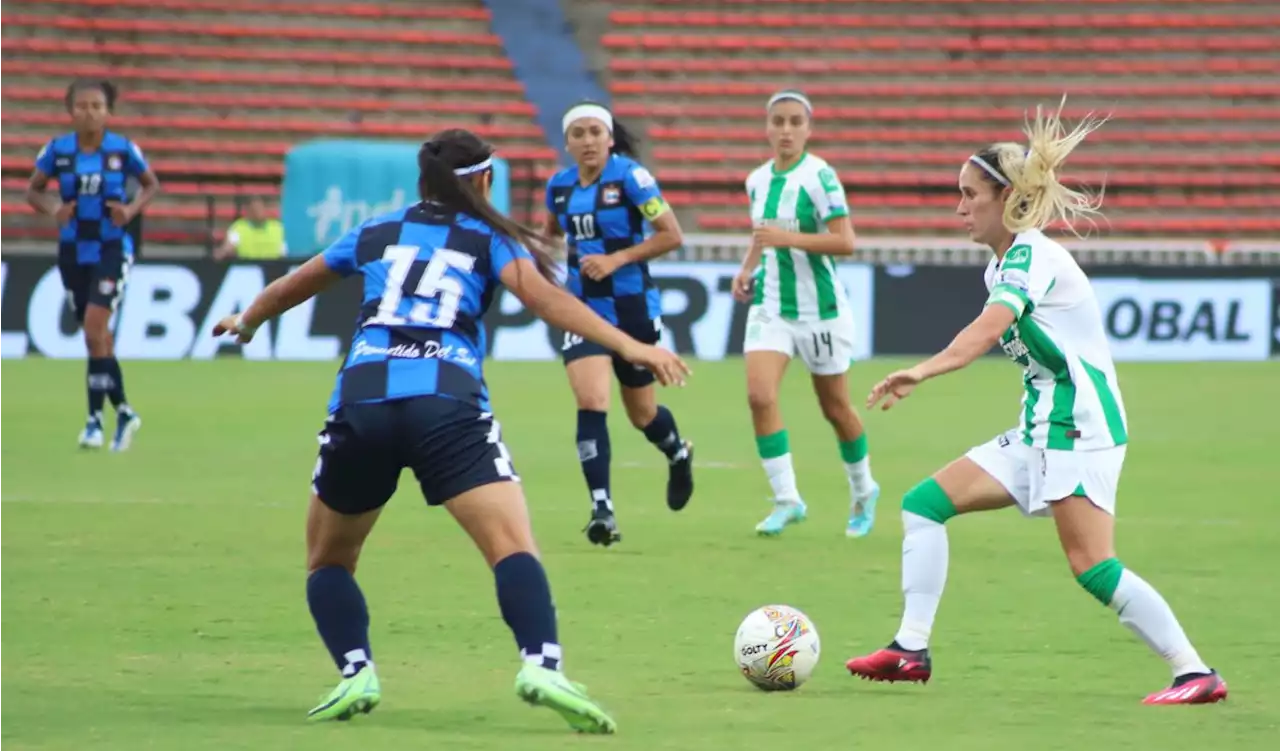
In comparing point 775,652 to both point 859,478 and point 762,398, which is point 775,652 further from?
point 859,478

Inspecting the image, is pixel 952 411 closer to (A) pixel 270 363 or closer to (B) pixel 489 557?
(A) pixel 270 363

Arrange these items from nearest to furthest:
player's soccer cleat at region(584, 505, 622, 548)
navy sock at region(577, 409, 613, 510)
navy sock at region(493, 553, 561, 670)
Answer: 1. navy sock at region(493, 553, 561, 670)
2. player's soccer cleat at region(584, 505, 622, 548)
3. navy sock at region(577, 409, 613, 510)

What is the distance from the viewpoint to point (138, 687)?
268 inches

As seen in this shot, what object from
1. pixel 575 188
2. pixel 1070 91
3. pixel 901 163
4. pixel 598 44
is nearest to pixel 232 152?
pixel 598 44

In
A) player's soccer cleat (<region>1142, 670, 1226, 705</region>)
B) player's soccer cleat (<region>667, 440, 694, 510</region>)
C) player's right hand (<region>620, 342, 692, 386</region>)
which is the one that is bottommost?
player's soccer cleat (<region>1142, 670, 1226, 705</region>)

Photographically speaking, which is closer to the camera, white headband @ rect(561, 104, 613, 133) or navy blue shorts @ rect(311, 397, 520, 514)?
navy blue shorts @ rect(311, 397, 520, 514)

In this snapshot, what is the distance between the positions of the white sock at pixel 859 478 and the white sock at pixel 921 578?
14.0 ft

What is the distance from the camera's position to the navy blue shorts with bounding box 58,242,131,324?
48.8ft

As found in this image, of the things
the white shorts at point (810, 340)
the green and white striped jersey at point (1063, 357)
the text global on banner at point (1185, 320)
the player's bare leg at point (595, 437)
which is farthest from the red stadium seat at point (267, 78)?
the green and white striped jersey at point (1063, 357)

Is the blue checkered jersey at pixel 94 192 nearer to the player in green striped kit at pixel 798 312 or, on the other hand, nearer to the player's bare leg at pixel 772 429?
the player in green striped kit at pixel 798 312

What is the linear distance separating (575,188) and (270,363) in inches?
494

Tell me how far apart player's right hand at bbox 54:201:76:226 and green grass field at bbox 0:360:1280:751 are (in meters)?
1.65

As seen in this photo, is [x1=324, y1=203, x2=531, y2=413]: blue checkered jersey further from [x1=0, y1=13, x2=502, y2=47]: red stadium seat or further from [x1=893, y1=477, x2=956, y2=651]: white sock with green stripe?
[x1=0, y1=13, x2=502, y2=47]: red stadium seat

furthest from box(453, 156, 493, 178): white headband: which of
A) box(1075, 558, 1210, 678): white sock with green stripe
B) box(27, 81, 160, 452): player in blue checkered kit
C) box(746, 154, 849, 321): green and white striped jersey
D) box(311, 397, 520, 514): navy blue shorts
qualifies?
box(27, 81, 160, 452): player in blue checkered kit
